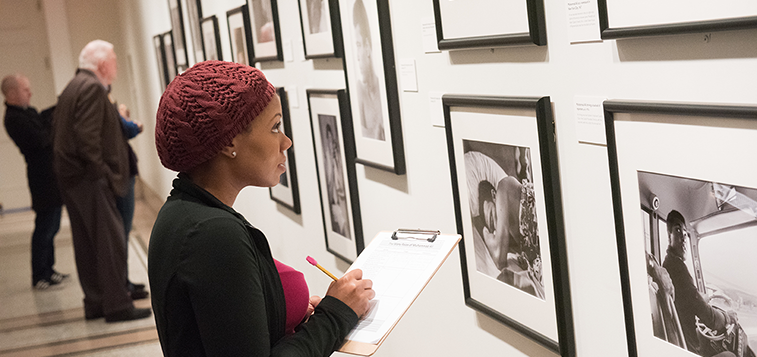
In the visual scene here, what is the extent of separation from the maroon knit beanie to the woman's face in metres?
0.03

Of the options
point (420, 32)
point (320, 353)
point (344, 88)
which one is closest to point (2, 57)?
point (344, 88)

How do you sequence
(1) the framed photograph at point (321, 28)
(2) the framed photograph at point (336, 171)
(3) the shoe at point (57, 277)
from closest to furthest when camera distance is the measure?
(1) the framed photograph at point (321, 28) < (2) the framed photograph at point (336, 171) < (3) the shoe at point (57, 277)

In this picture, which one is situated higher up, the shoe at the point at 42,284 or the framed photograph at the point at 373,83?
the framed photograph at the point at 373,83

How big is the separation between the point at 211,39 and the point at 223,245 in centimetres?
475

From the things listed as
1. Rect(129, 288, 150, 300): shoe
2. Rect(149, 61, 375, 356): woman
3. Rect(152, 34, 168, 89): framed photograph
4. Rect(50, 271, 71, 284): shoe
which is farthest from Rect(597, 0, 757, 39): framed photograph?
Rect(152, 34, 168, 89): framed photograph

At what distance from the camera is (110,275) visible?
19.2ft

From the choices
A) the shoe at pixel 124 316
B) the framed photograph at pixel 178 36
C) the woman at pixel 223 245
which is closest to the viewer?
the woman at pixel 223 245

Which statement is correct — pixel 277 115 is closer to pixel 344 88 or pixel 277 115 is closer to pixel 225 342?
pixel 225 342

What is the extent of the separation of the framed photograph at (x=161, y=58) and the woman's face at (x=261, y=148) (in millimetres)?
7548

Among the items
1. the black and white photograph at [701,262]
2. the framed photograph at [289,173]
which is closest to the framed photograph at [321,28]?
the framed photograph at [289,173]

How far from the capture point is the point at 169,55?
8242 millimetres

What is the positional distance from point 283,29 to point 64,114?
8.09 feet

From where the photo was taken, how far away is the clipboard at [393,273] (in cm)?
150

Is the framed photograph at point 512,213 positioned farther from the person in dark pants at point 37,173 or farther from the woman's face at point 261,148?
the person in dark pants at point 37,173
